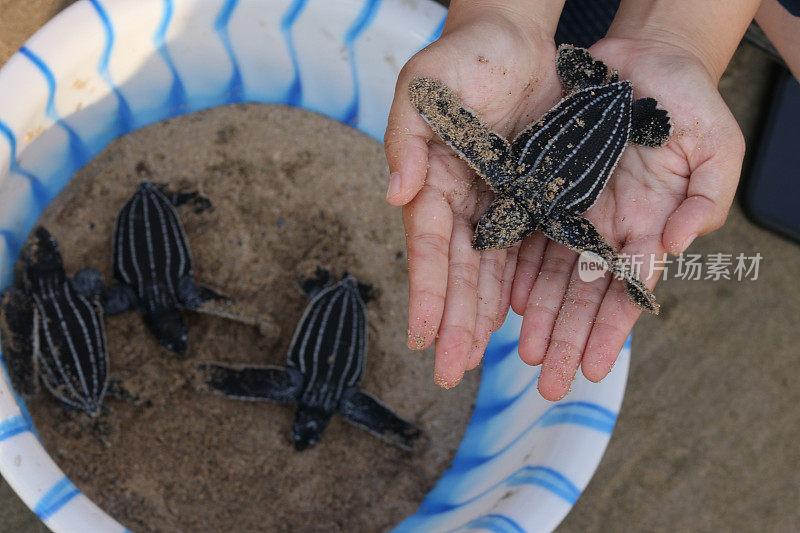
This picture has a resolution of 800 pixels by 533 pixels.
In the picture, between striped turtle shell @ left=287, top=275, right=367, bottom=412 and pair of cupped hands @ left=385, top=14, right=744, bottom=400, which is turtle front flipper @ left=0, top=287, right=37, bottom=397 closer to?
striped turtle shell @ left=287, top=275, right=367, bottom=412

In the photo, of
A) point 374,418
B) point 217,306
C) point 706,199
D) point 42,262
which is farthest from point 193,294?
point 706,199

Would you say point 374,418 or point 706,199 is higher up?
point 706,199

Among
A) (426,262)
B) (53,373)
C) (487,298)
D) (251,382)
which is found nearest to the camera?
(426,262)

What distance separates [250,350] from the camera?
1.82 m

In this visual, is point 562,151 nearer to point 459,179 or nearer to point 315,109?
point 459,179

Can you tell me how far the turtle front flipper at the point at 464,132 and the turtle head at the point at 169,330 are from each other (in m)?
0.93

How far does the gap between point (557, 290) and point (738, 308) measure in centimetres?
121

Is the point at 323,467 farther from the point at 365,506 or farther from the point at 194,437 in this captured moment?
the point at 194,437

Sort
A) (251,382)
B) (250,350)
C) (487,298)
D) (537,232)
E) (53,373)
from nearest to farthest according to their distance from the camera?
(487,298) < (537,232) < (53,373) < (251,382) < (250,350)

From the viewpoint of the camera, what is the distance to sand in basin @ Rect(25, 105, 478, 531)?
1689mm

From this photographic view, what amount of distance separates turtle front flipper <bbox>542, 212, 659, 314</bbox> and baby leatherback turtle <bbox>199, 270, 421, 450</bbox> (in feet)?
2.08

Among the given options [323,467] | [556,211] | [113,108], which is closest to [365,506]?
[323,467]

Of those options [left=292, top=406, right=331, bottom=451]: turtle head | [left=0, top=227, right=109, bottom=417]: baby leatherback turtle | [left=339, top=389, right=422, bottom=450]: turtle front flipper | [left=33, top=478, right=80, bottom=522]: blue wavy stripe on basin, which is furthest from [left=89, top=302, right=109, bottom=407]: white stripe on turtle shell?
[left=339, top=389, right=422, bottom=450]: turtle front flipper

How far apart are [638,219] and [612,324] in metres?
0.26
